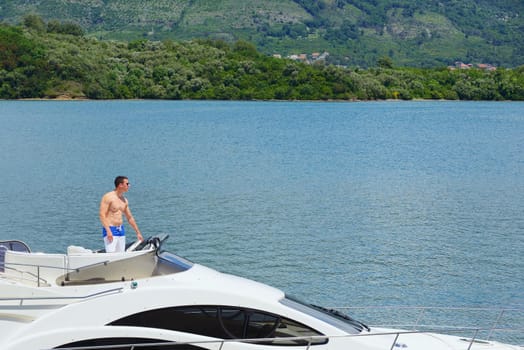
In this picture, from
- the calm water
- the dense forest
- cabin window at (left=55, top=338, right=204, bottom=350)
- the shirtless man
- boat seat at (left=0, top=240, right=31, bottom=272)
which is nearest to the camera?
cabin window at (left=55, top=338, right=204, bottom=350)

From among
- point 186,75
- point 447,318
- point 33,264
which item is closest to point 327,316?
point 33,264

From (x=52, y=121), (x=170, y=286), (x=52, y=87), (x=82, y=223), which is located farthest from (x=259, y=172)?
(x=52, y=87)

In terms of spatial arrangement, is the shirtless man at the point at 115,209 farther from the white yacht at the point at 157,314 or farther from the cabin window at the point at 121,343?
the cabin window at the point at 121,343

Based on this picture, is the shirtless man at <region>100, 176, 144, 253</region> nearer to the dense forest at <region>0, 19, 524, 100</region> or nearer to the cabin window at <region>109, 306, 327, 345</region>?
the cabin window at <region>109, 306, 327, 345</region>

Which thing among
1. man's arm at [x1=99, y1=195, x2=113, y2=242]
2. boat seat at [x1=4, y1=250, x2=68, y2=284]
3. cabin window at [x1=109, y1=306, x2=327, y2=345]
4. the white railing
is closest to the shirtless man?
man's arm at [x1=99, y1=195, x2=113, y2=242]

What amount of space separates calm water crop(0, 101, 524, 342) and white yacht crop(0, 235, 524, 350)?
9050 millimetres

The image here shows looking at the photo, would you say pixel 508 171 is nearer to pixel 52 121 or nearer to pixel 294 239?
pixel 294 239

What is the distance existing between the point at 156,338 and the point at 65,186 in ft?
93.9

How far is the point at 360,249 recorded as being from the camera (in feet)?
74.0

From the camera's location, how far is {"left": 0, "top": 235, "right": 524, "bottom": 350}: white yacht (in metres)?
7.66

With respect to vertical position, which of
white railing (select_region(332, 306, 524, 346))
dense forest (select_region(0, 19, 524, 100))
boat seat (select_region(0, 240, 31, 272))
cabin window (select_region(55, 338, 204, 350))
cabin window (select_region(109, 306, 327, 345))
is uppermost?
boat seat (select_region(0, 240, 31, 272))

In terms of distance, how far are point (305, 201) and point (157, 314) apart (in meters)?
23.6

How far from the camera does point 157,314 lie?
25.4 feet

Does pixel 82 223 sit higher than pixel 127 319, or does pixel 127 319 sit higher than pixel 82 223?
pixel 127 319
